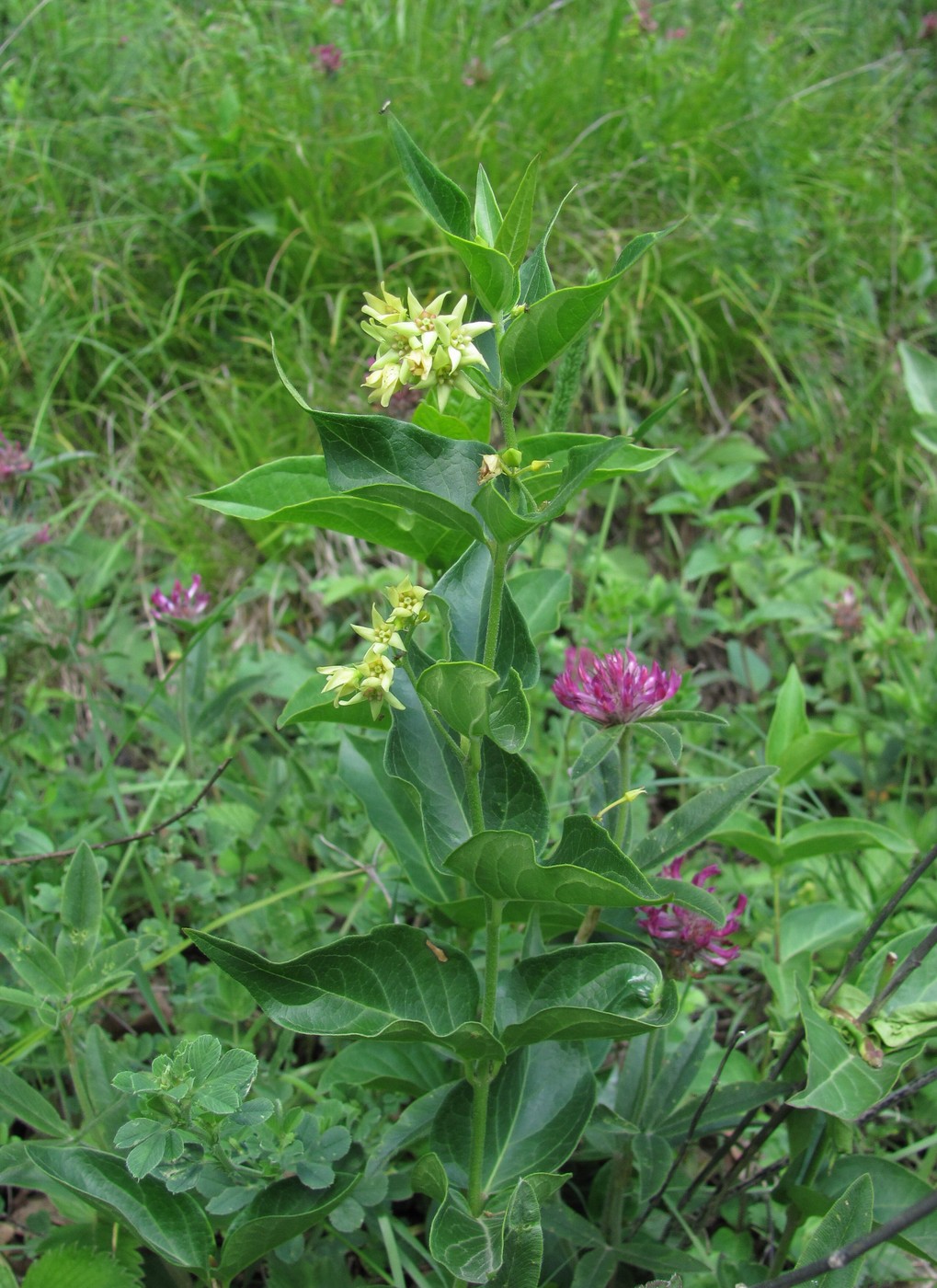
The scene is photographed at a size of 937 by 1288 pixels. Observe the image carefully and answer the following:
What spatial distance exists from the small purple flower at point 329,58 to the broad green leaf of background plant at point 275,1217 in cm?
332

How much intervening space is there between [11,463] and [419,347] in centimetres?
148

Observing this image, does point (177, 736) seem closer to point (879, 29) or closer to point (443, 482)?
point (443, 482)

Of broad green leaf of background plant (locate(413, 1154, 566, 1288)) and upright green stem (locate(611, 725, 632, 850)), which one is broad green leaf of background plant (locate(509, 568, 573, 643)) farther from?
broad green leaf of background plant (locate(413, 1154, 566, 1288))

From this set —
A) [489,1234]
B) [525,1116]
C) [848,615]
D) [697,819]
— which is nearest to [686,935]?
[697,819]

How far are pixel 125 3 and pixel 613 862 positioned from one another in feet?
13.5

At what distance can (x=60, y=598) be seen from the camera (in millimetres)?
2184

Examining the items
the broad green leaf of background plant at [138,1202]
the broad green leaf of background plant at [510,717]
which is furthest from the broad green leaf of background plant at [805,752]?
the broad green leaf of background plant at [138,1202]

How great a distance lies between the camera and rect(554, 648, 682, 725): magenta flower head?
1.08 meters

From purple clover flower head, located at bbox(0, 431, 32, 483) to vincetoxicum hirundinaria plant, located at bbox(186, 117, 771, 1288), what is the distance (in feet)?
3.78

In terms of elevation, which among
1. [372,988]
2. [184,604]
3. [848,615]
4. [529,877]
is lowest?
[848,615]

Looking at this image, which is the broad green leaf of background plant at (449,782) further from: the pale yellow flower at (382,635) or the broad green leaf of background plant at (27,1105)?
the broad green leaf of background plant at (27,1105)

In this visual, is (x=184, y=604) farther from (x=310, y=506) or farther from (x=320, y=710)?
(x=310, y=506)

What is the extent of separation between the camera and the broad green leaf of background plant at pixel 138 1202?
3.26 feet

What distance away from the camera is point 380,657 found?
869 mm
